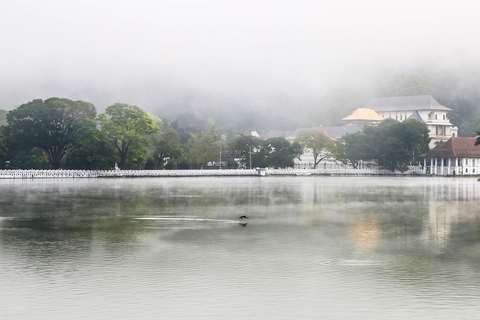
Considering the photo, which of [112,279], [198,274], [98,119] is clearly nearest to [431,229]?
[198,274]

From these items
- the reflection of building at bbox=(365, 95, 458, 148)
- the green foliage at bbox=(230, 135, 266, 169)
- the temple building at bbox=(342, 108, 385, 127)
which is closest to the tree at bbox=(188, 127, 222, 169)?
the green foliage at bbox=(230, 135, 266, 169)

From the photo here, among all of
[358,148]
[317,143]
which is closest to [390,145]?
[358,148]

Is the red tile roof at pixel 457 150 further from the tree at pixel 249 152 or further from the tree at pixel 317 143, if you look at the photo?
the tree at pixel 249 152

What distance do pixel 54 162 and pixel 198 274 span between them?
86.0m

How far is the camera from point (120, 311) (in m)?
12.2

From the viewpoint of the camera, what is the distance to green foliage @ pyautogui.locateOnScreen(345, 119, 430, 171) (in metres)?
115

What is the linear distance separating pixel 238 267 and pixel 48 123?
82.1m

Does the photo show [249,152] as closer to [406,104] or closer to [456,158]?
[456,158]

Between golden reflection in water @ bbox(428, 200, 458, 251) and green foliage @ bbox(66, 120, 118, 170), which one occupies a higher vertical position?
green foliage @ bbox(66, 120, 118, 170)

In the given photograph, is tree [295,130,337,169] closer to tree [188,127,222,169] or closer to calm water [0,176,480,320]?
tree [188,127,222,169]

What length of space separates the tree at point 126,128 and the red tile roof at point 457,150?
48082mm

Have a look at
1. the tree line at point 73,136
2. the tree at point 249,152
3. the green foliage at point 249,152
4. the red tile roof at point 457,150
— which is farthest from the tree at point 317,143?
the tree line at point 73,136

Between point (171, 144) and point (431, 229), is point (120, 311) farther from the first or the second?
point (171, 144)

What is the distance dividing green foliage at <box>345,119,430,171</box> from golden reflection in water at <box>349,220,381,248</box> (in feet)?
291
